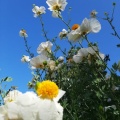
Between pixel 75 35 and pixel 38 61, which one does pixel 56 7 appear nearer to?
pixel 38 61

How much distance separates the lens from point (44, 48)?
Result: 3832 mm

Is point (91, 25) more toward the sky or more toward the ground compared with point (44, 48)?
more toward the ground

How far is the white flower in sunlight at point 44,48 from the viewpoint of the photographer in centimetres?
380

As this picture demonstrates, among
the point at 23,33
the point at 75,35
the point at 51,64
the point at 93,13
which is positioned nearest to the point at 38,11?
the point at 23,33

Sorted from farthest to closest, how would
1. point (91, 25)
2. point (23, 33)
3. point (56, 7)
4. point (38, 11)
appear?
point (23, 33) → point (38, 11) → point (56, 7) → point (91, 25)

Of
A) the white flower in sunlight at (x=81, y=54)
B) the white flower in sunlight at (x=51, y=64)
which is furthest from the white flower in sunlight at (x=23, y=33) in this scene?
the white flower in sunlight at (x=81, y=54)

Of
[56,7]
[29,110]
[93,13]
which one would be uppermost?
[93,13]

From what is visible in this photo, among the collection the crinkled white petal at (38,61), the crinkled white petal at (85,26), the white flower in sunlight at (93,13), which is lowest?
the crinkled white petal at (85,26)

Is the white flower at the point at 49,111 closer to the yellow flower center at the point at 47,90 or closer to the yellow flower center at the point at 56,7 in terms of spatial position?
the yellow flower center at the point at 47,90

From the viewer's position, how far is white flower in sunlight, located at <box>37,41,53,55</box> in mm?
3798

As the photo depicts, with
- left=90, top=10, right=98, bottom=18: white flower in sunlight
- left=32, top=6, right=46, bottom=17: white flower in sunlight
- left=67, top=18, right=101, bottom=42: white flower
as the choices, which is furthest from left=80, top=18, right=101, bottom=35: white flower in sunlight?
left=32, top=6, right=46, bottom=17: white flower in sunlight

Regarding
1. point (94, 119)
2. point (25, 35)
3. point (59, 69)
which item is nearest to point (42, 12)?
point (25, 35)

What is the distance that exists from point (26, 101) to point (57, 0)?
281cm

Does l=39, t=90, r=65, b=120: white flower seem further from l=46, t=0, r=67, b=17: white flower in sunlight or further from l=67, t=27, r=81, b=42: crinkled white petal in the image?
l=46, t=0, r=67, b=17: white flower in sunlight
